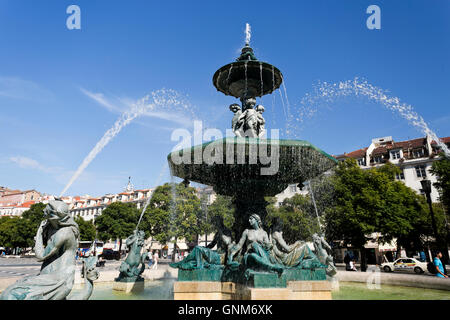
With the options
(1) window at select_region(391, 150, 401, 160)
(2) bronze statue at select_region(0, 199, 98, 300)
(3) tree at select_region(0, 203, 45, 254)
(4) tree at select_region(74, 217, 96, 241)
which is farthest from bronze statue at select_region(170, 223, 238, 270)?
(4) tree at select_region(74, 217, 96, 241)

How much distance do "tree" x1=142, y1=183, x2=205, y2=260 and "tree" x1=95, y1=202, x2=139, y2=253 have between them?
37.2 ft

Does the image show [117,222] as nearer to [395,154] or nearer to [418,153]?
[395,154]

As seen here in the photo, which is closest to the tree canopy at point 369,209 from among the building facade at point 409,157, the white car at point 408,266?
the white car at point 408,266

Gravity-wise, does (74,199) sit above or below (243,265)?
above

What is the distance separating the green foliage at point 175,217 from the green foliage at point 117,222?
11333mm

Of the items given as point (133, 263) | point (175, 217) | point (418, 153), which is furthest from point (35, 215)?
point (418, 153)

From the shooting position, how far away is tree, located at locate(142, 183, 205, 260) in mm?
37219

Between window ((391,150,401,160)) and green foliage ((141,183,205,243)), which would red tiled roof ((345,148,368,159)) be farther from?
green foliage ((141,183,205,243))

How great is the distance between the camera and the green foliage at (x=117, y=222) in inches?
1886

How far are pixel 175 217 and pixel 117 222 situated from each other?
1574 centimetres
